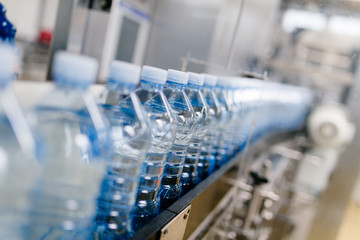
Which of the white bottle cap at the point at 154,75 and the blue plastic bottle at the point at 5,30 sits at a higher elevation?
the blue plastic bottle at the point at 5,30

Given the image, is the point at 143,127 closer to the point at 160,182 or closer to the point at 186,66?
the point at 160,182

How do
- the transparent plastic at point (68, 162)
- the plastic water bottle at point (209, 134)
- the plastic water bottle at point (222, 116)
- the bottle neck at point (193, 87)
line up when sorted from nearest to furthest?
1. the transparent plastic at point (68, 162)
2. the bottle neck at point (193, 87)
3. the plastic water bottle at point (209, 134)
4. the plastic water bottle at point (222, 116)

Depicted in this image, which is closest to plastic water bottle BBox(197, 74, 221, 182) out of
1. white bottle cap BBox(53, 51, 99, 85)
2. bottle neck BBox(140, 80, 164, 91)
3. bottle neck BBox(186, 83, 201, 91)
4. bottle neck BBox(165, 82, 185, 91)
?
bottle neck BBox(186, 83, 201, 91)

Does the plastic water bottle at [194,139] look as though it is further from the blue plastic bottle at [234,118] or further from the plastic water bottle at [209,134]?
the blue plastic bottle at [234,118]

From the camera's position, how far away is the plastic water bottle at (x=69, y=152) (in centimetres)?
45

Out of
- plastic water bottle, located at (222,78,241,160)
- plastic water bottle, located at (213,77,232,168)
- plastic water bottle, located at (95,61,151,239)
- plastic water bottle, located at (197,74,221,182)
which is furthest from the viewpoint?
plastic water bottle, located at (222,78,241,160)

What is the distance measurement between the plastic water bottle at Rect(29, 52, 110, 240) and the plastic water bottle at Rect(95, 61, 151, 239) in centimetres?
7

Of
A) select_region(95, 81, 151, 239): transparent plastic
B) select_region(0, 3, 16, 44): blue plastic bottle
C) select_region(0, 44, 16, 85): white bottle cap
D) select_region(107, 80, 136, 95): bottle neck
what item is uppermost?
select_region(0, 3, 16, 44): blue plastic bottle

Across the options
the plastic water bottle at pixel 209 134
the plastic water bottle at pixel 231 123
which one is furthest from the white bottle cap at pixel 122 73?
the plastic water bottle at pixel 231 123

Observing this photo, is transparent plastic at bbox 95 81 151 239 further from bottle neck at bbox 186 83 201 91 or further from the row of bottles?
bottle neck at bbox 186 83 201 91

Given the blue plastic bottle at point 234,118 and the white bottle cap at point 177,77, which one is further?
the blue plastic bottle at point 234,118

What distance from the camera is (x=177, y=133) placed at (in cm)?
93

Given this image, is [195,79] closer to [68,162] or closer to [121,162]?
[121,162]

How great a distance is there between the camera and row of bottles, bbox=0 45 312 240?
0.44 m
